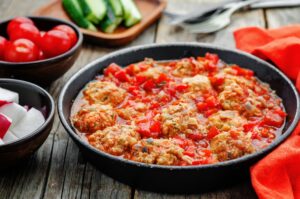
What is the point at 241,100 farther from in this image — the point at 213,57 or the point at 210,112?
the point at 213,57

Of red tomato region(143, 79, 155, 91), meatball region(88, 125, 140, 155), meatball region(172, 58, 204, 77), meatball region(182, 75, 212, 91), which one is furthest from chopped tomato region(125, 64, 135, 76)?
meatball region(88, 125, 140, 155)

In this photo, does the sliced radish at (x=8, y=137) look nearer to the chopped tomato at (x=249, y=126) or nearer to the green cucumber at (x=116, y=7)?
the chopped tomato at (x=249, y=126)

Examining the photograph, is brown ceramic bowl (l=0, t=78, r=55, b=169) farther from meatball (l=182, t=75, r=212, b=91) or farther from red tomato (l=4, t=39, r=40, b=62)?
meatball (l=182, t=75, r=212, b=91)

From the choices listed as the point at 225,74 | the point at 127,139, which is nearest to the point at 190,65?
the point at 225,74

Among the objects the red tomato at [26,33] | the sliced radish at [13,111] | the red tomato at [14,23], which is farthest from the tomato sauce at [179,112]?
the red tomato at [14,23]

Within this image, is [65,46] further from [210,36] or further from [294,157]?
[294,157]
